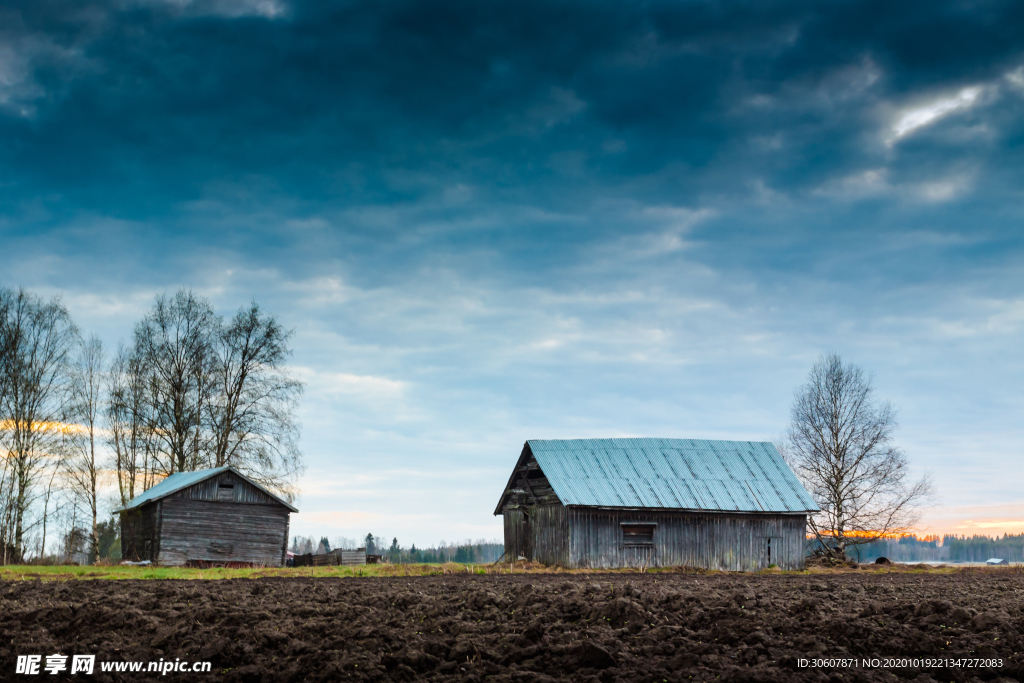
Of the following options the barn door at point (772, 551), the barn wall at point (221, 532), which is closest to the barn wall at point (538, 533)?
the barn door at point (772, 551)

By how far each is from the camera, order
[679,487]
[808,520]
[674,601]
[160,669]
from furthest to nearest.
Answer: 1. [808,520]
2. [679,487]
3. [674,601]
4. [160,669]

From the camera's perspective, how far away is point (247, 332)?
135 ft

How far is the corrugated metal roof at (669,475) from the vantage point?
33.0 meters

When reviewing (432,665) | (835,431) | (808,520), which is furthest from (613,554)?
(432,665)

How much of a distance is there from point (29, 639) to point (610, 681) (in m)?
7.41

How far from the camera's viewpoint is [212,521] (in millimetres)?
34812

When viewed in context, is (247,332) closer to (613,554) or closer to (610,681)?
(613,554)

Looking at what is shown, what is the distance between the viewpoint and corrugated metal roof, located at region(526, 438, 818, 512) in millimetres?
32969

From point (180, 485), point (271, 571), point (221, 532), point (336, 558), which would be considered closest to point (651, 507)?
point (271, 571)

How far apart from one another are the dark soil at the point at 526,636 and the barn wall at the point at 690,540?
64.2 ft

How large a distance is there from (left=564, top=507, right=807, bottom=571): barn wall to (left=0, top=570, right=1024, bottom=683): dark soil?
770 inches

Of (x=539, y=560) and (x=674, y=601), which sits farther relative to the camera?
(x=539, y=560)

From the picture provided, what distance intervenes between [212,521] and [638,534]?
1884cm

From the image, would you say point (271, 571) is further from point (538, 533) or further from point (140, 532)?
point (140, 532)
